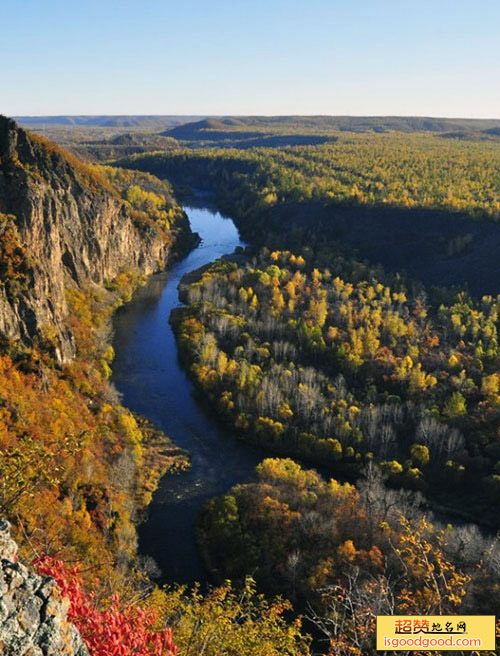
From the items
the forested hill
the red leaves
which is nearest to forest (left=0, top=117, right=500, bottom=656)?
the red leaves

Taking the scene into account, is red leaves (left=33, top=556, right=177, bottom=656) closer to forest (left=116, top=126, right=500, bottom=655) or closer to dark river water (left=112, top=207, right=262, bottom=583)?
forest (left=116, top=126, right=500, bottom=655)

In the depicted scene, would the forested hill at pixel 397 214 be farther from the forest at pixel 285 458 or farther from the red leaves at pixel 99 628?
the red leaves at pixel 99 628

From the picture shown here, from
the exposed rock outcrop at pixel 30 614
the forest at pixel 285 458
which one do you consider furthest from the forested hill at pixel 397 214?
the exposed rock outcrop at pixel 30 614

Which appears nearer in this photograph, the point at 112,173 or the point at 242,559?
the point at 242,559

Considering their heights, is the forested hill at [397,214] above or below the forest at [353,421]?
above

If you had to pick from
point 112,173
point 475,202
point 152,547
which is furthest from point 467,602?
point 112,173

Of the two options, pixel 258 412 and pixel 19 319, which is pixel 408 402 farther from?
pixel 19 319

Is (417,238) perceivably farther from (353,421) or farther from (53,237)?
Result: (53,237)
